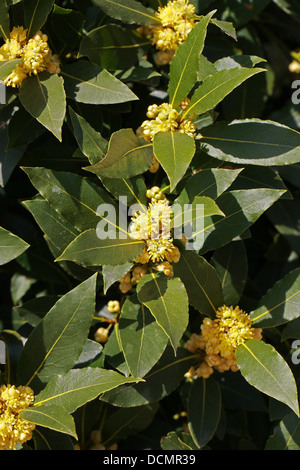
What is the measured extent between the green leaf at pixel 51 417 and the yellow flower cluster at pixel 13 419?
4 cm

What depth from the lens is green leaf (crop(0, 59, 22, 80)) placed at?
1567 millimetres

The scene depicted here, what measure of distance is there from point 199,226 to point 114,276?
30 cm

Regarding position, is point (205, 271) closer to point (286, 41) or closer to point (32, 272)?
point (32, 272)

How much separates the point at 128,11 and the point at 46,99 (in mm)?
385

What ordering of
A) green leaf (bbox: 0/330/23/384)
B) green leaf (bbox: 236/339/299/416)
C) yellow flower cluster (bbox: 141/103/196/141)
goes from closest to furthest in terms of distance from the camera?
green leaf (bbox: 236/339/299/416), yellow flower cluster (bbox: 141/103/196/141), green leaf (bbox: 0/330/23/384)

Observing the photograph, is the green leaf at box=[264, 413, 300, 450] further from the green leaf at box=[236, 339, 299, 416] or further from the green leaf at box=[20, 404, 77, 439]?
the green leaf at box=[20, 404, 77, 439]

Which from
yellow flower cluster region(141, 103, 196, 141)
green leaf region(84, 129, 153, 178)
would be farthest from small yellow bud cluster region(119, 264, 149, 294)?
yellow flower cluster region(141, 103, 196, 141)

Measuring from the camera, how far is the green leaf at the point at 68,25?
5.90 ft

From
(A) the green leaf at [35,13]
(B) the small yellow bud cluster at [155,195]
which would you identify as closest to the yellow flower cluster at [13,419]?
(B) the small yellow bud cluster at [155,195]

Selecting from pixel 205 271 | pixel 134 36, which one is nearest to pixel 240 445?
pixel 205 271

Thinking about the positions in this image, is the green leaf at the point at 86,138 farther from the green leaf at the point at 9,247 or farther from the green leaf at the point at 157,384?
the green leaf at the point at 157,384

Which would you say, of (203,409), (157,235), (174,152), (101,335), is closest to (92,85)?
(174,152)

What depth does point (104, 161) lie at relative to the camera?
5.03 ft

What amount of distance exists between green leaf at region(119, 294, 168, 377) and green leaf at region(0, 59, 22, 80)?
28.9 inches
